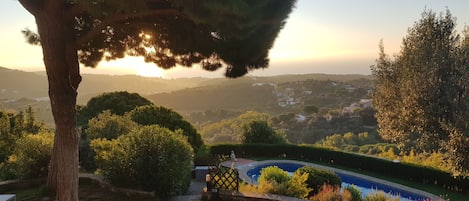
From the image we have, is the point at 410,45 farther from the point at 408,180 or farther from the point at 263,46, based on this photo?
the point at 263,46

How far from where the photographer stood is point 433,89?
1352cm

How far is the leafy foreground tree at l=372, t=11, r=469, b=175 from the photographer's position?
1260 cm

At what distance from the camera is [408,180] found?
1628cm

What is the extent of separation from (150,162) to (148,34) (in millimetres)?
3061

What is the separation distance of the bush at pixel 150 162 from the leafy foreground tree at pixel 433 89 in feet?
28.1

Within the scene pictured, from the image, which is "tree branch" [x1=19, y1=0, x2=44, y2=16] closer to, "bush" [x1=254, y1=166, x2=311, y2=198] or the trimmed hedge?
"bush" [x1=254, y1=166, x2=311, y2=198]

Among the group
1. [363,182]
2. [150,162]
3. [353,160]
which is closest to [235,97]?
[353,160]

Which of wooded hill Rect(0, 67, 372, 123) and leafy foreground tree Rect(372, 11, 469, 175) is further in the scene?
wooded hill Rect(0, 67, 372, 123)

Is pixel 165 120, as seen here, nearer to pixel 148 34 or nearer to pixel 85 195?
pixel 85 195

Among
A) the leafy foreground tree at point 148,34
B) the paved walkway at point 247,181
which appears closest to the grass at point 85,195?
the leafy foreground tree at point 148,34

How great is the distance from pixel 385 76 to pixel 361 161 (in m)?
4.46

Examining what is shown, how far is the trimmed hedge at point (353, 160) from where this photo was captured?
15.0m

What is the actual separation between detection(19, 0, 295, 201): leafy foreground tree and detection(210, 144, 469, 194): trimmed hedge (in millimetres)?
10180

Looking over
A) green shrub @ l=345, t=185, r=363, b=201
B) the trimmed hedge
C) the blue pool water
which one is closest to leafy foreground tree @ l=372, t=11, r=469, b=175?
the trimmed hedge
